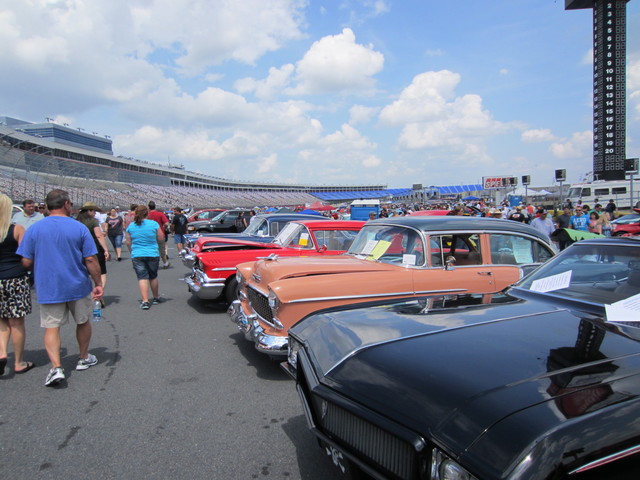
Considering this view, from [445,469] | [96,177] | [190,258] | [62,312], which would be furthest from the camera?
[96,177]

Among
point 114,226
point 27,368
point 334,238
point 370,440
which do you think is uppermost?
point 114,226

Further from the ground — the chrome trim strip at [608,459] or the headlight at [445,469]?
the chrome trim strip at [608,459]

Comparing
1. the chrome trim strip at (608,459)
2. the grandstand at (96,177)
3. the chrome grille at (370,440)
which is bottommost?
the chrome grille at (370,440)

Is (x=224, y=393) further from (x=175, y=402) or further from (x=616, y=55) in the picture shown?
(x=616, y=55)

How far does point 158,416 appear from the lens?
3391 mm

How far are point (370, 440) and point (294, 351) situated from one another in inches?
42.5

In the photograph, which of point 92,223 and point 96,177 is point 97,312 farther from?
point 96,177

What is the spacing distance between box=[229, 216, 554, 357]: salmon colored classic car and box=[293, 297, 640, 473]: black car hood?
1459 mm

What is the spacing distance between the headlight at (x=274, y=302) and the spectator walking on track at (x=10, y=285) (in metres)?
2.47

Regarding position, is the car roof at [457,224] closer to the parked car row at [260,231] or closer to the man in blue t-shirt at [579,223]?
the parked car row at [260,231]

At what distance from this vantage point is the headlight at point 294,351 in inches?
104

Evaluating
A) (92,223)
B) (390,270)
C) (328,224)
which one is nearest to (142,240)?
(92,223)

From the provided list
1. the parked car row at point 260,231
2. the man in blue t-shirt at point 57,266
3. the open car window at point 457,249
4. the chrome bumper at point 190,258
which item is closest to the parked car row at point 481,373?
the open car window at point 457,249

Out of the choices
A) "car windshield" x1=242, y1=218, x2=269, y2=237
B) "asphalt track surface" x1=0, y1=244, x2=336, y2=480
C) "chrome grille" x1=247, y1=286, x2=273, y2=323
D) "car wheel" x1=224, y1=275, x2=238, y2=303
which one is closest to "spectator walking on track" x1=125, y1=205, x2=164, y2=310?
"car wheel" x1=224, y1=275, x2=238, y2=303
